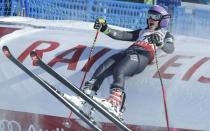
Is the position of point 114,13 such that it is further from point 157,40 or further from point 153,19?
point 157,40

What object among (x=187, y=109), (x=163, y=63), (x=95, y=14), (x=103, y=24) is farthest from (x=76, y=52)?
(x=95, y=14)

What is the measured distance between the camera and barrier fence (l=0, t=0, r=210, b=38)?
10938 millimetres

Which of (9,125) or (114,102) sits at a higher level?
(114,102)

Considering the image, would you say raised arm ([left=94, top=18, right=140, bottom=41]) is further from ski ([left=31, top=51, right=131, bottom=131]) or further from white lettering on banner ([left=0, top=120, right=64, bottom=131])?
white lettering on banner ([left=0, top=120, right=64, bottom=131])

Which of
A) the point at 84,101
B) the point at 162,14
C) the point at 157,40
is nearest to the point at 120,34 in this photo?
the point at 162,14

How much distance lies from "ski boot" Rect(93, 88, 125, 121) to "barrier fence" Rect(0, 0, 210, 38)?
464 cm

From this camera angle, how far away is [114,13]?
11.4 m

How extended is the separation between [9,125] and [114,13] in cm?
469

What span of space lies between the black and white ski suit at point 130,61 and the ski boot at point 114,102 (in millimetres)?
61

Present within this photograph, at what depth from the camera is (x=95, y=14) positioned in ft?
37.2

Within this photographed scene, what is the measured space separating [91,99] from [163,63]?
2.88 feet

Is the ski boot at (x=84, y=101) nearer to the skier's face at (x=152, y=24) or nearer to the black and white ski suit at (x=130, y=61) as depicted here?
the black and white ski suit at (x=130, y=61)

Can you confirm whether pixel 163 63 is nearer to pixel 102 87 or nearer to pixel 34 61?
pixel 102 87

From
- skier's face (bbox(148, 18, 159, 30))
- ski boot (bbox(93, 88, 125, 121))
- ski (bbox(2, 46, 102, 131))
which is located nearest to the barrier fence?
skier's face (bbox(148, 18, 159, 30))
